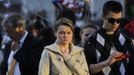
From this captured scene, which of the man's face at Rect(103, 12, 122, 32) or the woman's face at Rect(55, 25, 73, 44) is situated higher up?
the man's face at Rect(103, 12, 122, 32)

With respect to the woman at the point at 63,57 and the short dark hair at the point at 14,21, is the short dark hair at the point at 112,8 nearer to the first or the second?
the woman at the point at 63,57

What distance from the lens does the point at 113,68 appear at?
6.27 metres

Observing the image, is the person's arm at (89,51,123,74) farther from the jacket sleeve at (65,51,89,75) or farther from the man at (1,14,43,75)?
the man at (1,14,43,75)

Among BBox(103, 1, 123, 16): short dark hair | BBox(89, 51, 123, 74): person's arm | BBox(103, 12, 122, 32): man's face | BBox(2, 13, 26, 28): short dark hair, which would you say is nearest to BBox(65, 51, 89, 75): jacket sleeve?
BBox(89, 51, 123, 74): person's arm

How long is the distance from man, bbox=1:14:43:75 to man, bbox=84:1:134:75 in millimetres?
801

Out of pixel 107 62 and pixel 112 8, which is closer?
pixel 107 62

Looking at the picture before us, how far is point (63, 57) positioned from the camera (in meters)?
6.00

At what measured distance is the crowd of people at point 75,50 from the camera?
19.6ft

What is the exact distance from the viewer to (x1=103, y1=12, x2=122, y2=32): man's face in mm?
6103

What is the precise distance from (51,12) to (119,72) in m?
33.2

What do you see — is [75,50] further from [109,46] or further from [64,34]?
[109,46]

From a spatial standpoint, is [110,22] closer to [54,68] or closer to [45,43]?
[54,68]

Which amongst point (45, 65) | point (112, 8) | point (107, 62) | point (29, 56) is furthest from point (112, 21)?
point (29, 56)

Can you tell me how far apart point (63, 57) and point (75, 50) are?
16 cm
